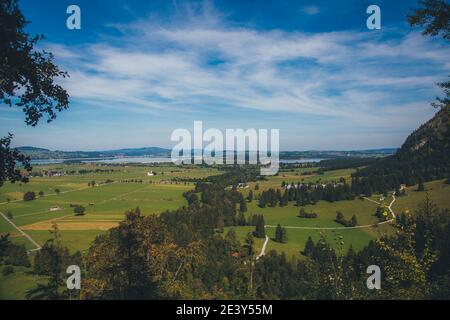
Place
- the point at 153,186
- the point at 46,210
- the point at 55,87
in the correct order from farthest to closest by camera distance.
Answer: the point at 153,186, the point at 46,210, the point at 55,87

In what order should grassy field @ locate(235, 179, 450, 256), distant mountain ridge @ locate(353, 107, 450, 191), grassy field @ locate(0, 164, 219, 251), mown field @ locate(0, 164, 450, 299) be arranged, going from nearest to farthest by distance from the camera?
mown field @ locate(0, 164, 450, 299) < grassy field @ locate(0, 164, 219, 251) < grassy field @ locate(235, 179, 450, 256) < distant mountain ridge @ locate(353, 107, 450, 191)

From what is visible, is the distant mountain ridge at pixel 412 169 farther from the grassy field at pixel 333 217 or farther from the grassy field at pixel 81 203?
the grassy field at pixel 81 203

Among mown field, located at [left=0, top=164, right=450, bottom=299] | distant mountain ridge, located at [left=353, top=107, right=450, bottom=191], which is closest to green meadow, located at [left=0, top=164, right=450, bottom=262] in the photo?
mown field, located at [left=0, top=164, right=450, bottom=299]

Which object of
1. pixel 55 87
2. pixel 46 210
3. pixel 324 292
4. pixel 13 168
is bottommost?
pixel 46 210

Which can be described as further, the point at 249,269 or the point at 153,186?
the point at 153,186

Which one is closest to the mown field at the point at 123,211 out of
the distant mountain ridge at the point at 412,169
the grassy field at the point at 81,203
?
the grassy field at the point at 81,203

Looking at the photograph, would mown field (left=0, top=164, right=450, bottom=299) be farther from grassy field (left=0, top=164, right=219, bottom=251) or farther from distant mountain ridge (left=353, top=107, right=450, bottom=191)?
distant mountain ridge (left=353, top=107, right=450, bottom=191)

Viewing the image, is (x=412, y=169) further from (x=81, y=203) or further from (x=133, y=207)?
(x=81, y=203)
